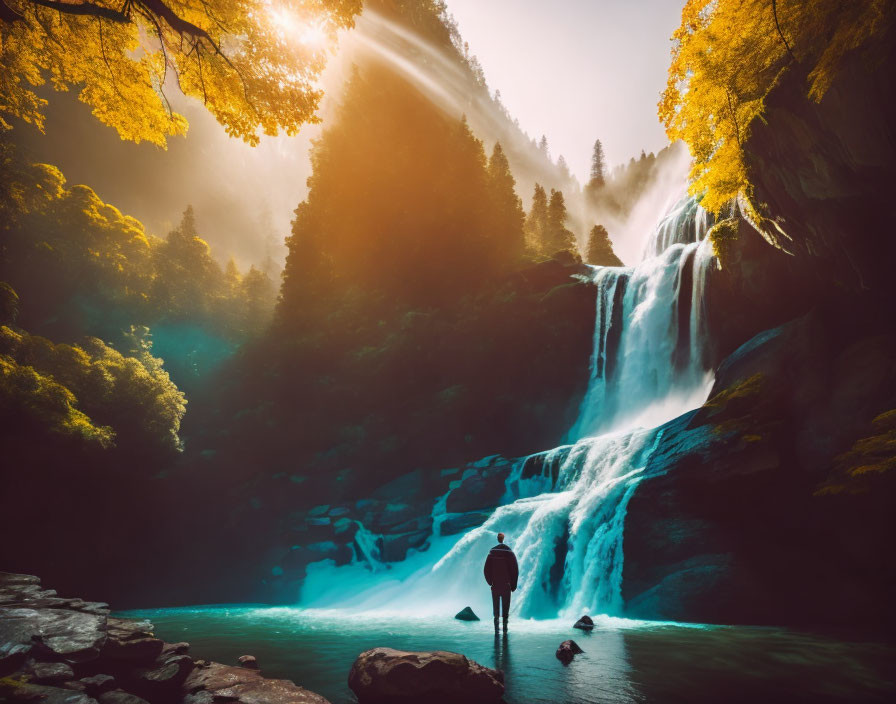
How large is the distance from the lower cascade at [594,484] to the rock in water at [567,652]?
4.70m

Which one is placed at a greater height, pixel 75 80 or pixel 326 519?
pixel 75 80

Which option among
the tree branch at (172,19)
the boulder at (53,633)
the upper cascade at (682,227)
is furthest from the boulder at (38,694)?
the upper cascade at (682,227)

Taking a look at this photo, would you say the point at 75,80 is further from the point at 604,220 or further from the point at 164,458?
the point at 604,220

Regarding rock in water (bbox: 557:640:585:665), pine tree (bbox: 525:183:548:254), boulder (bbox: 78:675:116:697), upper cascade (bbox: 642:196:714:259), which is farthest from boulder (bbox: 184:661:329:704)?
pine tree (bbox: 525:183:548:254)

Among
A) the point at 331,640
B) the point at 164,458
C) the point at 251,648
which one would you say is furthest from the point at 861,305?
the point at 164,458

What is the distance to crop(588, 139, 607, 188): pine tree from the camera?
8238 cm

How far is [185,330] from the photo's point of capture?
36062mm

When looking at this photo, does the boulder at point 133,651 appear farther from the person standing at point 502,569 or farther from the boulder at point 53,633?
the person standing at point 502,569

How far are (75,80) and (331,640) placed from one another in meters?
10.9

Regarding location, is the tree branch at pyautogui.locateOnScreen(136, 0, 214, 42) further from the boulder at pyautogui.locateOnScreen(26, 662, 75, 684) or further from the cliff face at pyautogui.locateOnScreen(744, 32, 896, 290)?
the cliff face at pyautogui.locateOnScreen(744, 32, 896, 290)

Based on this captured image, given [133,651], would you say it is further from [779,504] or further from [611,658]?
[779,504]

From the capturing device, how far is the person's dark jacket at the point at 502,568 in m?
7.93

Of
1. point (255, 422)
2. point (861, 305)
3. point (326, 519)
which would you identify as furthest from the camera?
point (255, 422)

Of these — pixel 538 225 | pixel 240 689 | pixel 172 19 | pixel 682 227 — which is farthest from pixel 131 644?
pixel 538 225
